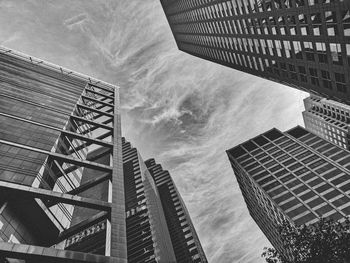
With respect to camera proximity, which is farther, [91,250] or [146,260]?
[146,260]

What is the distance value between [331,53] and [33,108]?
41976mm

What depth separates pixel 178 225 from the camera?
14762cm

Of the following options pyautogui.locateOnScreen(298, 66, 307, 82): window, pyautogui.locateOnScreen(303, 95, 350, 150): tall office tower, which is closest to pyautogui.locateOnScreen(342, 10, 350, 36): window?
pyautogui.locateOnScreen(298, 66, 307, 82): window

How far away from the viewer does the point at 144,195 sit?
5133 inches

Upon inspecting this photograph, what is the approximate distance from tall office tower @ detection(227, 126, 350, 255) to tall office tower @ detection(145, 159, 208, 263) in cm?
4438

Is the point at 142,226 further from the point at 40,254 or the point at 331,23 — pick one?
the point at 331,23

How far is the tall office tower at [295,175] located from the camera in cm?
Result: 7488

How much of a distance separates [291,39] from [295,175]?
55.7 m

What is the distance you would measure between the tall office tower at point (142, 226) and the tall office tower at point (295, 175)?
128 ft

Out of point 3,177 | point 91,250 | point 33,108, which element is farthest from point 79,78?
point 3,177

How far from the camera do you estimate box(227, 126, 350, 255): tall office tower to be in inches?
2948

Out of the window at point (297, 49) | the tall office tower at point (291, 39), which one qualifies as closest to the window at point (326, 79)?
the tall office tower at point (291, 39)

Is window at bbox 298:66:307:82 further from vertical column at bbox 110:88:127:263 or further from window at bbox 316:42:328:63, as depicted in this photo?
vertical column at bbox 110:88:127:263

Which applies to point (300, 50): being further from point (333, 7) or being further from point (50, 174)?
point (50, 174)
